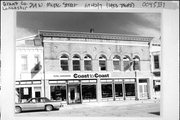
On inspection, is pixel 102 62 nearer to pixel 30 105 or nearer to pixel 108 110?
pixel 108 110

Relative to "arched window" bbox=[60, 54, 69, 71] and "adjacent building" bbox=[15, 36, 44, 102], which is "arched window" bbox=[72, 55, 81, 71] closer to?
"arched window" bbox=[60, 54, 69, 71]

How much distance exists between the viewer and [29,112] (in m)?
5.48

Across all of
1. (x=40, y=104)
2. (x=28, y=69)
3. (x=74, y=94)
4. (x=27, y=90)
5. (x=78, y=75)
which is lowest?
(x=40, y=104)

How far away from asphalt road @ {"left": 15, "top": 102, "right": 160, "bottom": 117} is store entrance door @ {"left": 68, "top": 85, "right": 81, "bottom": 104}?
0.61 ft

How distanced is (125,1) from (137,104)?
2387 mm

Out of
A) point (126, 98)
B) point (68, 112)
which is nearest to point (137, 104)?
point (126, 98)

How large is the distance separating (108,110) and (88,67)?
1097 millimetres

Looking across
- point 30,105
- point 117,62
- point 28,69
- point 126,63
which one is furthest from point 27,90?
point 126,63

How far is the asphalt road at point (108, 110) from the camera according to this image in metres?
5.32

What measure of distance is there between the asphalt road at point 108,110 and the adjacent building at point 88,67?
0.23 m

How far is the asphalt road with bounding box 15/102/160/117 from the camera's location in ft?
17.5

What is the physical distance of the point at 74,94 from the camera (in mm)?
6023

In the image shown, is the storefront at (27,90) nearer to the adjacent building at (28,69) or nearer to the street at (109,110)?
the adjacent building at (28,69)

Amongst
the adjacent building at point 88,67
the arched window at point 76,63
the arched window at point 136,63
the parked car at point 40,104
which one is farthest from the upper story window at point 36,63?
the arched window at point 136,63
